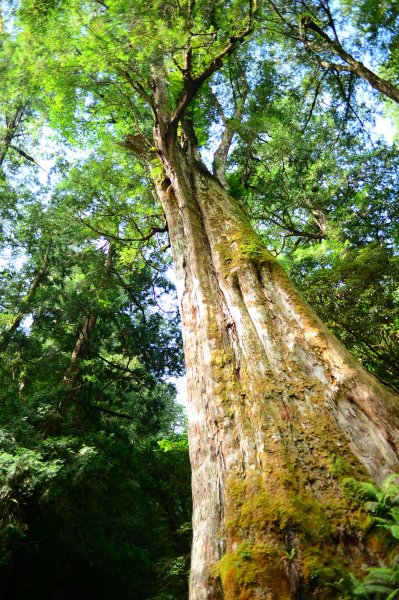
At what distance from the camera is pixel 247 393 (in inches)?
112

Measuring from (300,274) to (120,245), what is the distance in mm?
4803

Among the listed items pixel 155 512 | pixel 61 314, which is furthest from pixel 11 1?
pixel 155 512

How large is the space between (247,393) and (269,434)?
416mm

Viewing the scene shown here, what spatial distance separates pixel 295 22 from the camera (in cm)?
951

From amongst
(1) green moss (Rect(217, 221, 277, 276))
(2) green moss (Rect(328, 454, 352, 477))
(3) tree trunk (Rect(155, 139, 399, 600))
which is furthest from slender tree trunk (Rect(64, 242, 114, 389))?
(2) green moss (Rect(328, 454, 352, 477))

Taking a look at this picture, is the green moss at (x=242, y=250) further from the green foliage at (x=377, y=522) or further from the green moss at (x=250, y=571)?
the green moss at (x=250, y=571)

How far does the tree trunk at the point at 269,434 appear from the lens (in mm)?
1854

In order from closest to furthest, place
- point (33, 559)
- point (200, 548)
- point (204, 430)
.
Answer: point (200, 548) → point (204, 430) → point (33, 559)

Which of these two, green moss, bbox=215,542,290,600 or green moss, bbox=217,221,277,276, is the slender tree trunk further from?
green moss, bbox=215,542,290,600

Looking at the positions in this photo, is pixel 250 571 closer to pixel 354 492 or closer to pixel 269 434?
pixel 354 492

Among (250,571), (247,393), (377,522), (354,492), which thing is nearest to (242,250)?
(247,393)

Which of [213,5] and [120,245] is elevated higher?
[213,5]

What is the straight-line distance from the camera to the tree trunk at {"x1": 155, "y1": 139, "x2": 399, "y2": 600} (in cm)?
185

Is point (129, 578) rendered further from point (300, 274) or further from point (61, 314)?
point (300, 274)
